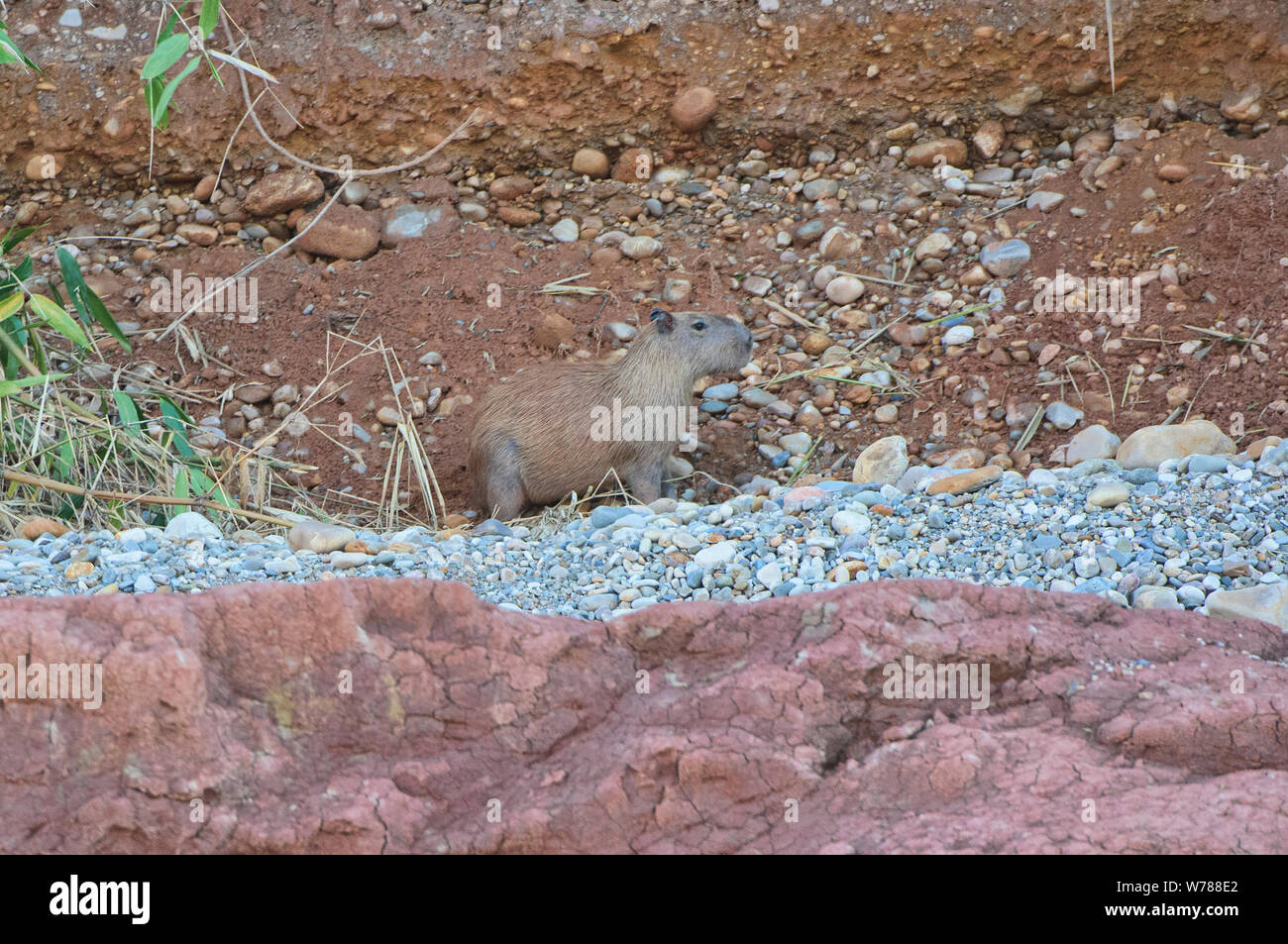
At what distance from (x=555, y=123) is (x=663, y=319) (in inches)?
73.2

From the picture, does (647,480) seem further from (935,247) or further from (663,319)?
(935,247)

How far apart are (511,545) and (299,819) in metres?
1.98

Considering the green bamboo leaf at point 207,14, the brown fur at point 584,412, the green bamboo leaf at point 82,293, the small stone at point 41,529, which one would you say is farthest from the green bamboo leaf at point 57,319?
the brown fur at point 584,412

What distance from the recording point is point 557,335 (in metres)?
7.14

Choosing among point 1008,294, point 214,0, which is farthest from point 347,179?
point 1008,294

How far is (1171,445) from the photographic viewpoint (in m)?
4.81

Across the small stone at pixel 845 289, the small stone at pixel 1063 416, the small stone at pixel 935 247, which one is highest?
the small stone at pixel 935 247

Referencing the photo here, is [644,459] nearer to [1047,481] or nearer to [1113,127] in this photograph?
[1047,481]

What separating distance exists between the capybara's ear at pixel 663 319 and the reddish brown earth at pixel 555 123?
65cm

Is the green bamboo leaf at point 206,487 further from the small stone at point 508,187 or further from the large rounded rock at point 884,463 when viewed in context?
the small stone at point 508,187

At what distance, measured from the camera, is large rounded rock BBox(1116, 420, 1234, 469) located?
4.78 m

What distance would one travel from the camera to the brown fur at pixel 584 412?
20.8 ft

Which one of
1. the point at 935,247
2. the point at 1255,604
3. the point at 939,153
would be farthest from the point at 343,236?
the point at 1255,604

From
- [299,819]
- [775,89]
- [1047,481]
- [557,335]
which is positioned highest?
→ [775,89]
